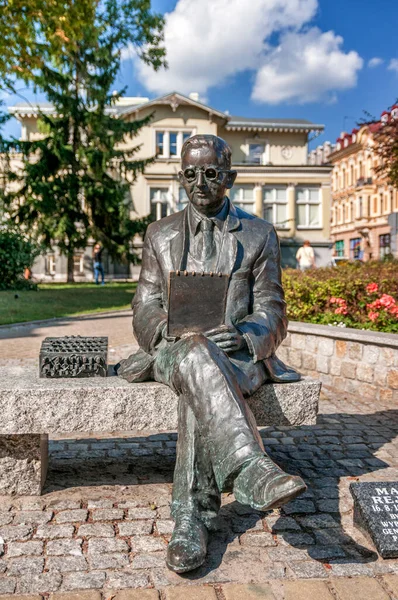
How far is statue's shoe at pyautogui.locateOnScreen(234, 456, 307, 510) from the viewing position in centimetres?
257

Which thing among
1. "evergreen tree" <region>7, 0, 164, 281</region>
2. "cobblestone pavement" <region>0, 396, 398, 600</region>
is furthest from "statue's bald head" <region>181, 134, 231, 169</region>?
"evergreen tree" <region>7, 0, 164, 281</region>

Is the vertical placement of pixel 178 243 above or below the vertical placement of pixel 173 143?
below

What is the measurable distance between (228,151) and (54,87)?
22377 mm

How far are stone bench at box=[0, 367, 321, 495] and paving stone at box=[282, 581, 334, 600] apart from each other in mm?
1144

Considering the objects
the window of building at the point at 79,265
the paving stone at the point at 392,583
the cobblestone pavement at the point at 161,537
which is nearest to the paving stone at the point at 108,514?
the cobblestone pavement at the point at 161,537

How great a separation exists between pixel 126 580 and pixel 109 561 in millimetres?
204

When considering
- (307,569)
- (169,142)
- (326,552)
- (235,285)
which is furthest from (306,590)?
(169,142)

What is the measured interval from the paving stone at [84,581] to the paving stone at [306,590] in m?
0.86

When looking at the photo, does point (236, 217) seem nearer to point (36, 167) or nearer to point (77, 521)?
point (77, 521)

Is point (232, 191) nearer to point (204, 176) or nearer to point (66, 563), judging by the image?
point (204, 176)

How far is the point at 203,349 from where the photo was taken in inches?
124

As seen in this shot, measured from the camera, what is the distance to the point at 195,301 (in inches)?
140

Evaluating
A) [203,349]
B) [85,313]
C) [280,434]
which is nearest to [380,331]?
[280,434]

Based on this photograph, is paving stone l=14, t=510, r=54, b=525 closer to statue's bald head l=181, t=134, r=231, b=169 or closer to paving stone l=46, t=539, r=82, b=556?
paving stone l=46, t=539, r=82, b=556
